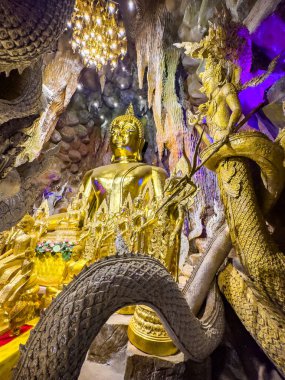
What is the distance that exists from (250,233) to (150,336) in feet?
2.44

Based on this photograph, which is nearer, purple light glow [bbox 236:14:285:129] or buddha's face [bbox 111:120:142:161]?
purple light glow [bbox 236:14:285:129]

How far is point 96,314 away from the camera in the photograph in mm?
649

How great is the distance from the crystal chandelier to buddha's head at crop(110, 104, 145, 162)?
1.92 meters

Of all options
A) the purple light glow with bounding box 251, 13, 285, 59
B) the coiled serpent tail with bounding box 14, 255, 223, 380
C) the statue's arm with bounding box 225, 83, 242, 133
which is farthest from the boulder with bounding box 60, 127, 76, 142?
the coiled serpent tail with bounding box 14, 255, 223, 380

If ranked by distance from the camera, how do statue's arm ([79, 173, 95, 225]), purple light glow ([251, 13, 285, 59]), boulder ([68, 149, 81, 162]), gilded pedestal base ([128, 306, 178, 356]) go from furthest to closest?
boulder ([68, 149, 81, 162]) → statue's arm ([79, 173, 95, 225]) → purple light glow ([251, 13, 285, 59]) → gilded pedestal base ([128, 306, 178, 356])

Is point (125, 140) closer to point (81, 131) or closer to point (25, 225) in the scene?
point (25, 225)

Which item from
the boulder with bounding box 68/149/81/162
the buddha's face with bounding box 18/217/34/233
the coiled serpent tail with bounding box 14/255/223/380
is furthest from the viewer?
the boulder with bounding box 68/149/81/162

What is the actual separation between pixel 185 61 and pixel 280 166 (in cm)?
490

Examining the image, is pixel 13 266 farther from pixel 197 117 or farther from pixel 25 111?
pixel 197 117

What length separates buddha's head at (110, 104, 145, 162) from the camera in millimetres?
4309

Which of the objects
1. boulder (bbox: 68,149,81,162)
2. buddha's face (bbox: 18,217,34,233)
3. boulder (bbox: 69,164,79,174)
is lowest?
buddha's face (bbox: 18,217,34,233)

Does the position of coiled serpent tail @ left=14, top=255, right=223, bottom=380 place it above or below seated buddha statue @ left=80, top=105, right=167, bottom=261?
below

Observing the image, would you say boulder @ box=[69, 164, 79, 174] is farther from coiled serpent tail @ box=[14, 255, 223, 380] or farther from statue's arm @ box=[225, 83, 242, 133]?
coiled serpent tail @ box=[14, 255, 223, 380]

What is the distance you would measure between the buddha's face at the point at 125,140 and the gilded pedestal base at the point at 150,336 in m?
3.35
